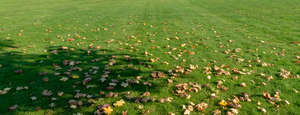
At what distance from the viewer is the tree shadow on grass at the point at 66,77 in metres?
4.40

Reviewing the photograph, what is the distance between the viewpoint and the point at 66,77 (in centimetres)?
539

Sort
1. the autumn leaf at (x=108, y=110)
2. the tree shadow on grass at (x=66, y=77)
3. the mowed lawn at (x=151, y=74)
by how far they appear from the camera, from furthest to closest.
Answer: the tree shadow on grass at (x=66, y=77) < the mowed lawn at (x=151, y=74) < the autumn leaf at (x=108, y=110)

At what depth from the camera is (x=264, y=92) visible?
15.4ft

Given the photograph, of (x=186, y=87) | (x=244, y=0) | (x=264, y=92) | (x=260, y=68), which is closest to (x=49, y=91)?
(x=186, y=87)

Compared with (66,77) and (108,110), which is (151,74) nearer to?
(108,110)

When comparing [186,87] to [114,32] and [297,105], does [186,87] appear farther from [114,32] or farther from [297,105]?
[114,32]

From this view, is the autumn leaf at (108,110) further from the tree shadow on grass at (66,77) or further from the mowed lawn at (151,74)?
the tree shadow on grass at (66,77)

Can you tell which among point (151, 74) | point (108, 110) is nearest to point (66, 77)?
point (108, 110)

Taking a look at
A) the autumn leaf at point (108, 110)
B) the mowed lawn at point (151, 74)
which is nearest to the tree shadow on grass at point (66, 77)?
the mowed lawn at point (151, 74)

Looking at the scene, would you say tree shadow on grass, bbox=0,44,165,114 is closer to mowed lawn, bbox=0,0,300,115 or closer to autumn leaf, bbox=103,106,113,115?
mowed lawn, bbox=0,0,300,115

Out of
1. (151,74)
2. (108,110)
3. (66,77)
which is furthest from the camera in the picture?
(151,74)

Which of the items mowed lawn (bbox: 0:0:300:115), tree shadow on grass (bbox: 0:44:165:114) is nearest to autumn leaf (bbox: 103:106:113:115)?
mowed lawn (bbox: 0:0:300:115)

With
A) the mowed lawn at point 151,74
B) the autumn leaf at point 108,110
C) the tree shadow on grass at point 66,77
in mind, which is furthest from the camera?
the tree shadow on grass at point 66,77

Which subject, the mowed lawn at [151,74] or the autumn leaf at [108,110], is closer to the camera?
the autumn leaf at [108,110]
